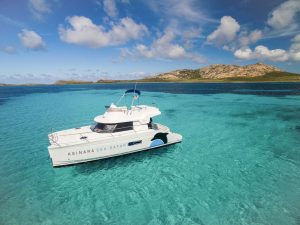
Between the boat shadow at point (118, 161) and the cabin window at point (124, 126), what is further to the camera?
the cabin window at point (124, 126)

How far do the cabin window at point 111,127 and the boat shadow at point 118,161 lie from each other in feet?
7.76

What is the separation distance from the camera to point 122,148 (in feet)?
56.2

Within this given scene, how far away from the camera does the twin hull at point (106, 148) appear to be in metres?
15.4

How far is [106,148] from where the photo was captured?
16438 millimetres

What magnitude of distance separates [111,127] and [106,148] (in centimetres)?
197

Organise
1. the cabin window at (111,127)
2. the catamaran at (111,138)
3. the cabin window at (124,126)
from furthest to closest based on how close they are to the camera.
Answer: the cabin window at (124,126), the cabin window at (111,127), the catamaran at (111,138)

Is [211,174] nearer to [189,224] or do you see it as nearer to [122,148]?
[189,224]

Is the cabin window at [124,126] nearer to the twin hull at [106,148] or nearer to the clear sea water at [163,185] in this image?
the twin hull at [106,148]

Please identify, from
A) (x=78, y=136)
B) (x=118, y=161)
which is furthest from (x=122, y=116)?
Answer: (x=78, y=136)

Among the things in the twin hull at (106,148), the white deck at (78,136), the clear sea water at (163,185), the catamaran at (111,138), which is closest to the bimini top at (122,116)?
the catamaran at (111,138)

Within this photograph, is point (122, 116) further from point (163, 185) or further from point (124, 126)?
point (163, 185)

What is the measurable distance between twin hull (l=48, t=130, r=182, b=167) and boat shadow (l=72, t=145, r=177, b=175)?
0.48 m

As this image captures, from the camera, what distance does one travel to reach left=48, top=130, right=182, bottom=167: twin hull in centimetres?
1541

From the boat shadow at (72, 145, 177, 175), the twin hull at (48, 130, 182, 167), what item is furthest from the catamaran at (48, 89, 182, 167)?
the boat shadow at (72, 145, 177, 175)
